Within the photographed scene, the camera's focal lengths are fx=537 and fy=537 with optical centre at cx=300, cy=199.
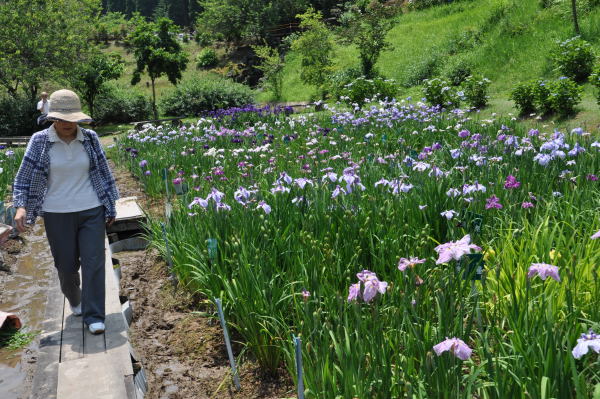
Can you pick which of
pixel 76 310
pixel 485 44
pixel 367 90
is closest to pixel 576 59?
pixel 367 90

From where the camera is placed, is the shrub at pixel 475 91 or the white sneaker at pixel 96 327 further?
the shrub at pixel 475 91

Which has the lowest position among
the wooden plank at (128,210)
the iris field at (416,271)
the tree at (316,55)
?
the wooden plank at (128,210)

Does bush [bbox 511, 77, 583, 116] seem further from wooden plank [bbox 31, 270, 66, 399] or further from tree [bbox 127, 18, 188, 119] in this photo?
tree [bbox 127, 18, 188, 119]

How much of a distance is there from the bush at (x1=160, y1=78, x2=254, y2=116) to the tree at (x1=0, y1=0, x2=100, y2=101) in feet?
12.9

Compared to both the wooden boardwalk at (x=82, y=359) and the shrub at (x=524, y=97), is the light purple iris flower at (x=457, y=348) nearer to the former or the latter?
the wooden boardwalk at (x=82, y=359)

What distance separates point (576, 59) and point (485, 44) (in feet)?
19.7

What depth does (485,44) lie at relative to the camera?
16.3m

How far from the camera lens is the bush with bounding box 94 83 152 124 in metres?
23.9

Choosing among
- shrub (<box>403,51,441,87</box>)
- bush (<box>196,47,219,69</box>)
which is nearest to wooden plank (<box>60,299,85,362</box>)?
shrub (<box>403,51,441,87</box>)

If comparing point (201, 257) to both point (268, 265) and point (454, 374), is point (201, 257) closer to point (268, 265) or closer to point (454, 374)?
point (268, 265)

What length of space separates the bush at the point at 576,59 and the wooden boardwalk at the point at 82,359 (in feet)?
33.5

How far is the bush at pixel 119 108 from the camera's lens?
23.9 metres

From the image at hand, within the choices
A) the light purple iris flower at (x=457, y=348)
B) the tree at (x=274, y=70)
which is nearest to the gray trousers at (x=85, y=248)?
the light purple iris flower at (x=457, y=348)

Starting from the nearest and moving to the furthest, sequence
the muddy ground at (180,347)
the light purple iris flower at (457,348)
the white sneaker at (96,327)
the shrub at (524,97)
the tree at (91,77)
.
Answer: the light purple iris flower at (457,348) < the muddy ground at (180,347) < the white sneaker at (96,327) < the shrub at (524,97) < the tree at (91,77)
